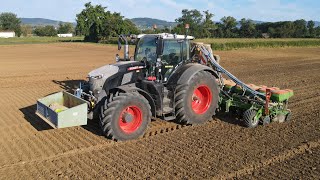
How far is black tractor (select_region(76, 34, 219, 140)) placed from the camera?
265 inches

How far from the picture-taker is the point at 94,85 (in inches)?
290

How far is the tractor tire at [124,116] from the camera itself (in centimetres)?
644

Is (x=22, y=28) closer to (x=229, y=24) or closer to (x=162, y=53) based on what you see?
(x=229, y=24)

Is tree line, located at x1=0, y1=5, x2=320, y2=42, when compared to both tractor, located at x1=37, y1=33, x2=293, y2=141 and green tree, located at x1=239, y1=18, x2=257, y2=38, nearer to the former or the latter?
green tree, located at x1=239, y1=18, x2=257, y2=38

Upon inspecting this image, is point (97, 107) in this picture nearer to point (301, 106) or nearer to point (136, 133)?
point (136, 133)

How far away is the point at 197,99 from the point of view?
810 cm

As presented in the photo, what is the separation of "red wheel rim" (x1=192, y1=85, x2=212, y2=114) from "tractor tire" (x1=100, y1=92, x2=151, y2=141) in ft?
5.04

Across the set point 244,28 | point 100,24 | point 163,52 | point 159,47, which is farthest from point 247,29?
point 159,47

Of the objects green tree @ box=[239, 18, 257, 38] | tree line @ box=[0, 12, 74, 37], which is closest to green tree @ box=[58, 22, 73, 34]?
tree line @ box=[0, 12, 74, 37]

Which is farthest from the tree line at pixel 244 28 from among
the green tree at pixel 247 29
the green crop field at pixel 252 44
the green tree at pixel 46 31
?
the green tree at pixel 46 31

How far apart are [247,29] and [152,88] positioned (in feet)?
271

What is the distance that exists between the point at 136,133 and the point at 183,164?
139 cm

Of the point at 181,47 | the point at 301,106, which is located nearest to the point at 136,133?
the point at 181,47

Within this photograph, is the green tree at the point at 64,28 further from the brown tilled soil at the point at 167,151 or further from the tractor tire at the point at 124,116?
the tractor tire at the point at 124,116
